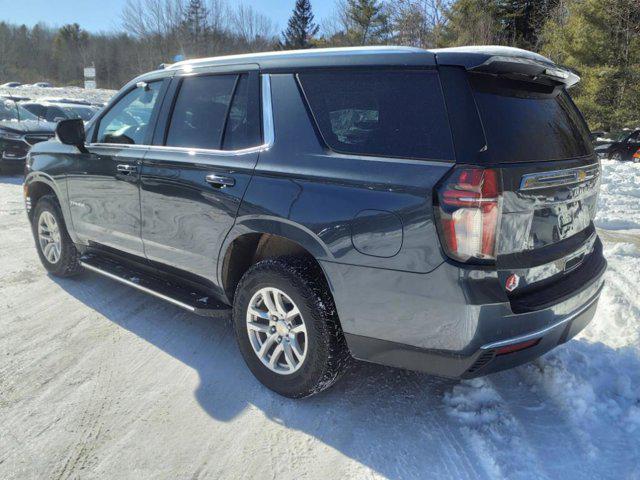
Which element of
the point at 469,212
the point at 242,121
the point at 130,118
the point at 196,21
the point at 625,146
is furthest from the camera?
the point at 196,21

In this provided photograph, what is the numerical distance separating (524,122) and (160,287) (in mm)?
2622

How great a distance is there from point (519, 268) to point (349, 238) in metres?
0.82

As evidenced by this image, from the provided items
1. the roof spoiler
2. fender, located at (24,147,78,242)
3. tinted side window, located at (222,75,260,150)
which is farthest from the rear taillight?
fender, located at (24,147,78,242)

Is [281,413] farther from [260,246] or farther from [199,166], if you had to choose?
[199,166]

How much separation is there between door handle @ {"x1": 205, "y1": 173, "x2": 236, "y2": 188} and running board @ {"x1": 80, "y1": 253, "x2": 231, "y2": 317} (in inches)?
31.9

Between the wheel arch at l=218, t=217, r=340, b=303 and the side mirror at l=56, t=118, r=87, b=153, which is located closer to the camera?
the wheel arch at l=218, t=217, r=340, b=303

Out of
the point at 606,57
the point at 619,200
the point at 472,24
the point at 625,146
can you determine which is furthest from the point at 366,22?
the point at 619,200

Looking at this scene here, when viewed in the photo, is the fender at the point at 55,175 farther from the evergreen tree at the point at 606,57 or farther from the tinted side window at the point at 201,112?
the evergreen tree at the point at 606,57

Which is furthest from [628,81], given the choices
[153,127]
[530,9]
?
[153,127]

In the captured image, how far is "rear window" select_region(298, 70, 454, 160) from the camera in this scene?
7.61ft

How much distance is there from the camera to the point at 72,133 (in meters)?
4.18

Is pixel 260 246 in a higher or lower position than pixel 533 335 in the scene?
higher

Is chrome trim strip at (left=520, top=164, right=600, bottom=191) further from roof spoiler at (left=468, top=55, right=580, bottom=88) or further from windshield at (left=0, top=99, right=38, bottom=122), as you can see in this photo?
windshield at (left=0, top=99, right=38, bottom=122)

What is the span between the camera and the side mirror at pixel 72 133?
416cm
